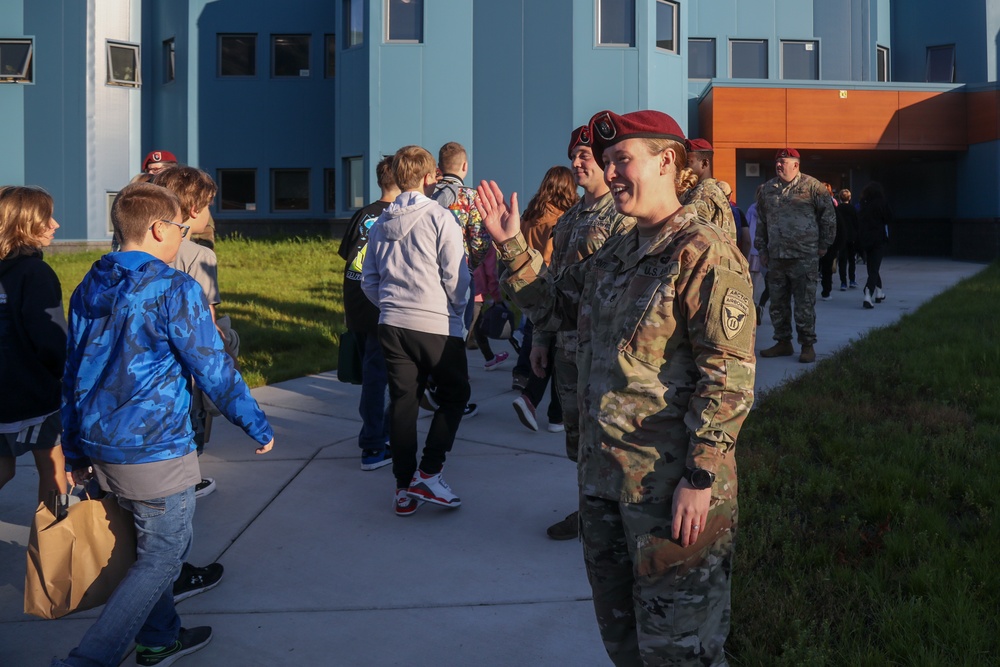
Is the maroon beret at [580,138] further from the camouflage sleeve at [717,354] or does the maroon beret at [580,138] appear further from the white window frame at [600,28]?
the white window frame at [600,28]

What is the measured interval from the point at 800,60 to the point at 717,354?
25871mm

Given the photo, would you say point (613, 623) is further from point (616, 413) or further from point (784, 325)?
point (784, 325)

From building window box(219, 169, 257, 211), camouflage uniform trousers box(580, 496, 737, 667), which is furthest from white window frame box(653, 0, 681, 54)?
camouflage uniform trousers box(580, 496, 737, 667)

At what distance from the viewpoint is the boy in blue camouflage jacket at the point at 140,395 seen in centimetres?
326

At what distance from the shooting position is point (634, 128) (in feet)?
9.24

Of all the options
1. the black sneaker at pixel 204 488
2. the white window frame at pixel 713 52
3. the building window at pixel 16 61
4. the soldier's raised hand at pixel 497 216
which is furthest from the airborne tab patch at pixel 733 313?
the building window at pixel 16 61

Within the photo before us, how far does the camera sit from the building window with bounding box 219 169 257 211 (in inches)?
→ 1074

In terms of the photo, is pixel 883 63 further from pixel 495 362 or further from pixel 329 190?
pixel 495 362

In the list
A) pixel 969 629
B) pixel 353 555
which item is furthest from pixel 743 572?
pixel 353 555

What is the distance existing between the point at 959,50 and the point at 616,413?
27909mm

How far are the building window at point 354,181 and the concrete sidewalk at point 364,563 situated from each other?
16.9 metres

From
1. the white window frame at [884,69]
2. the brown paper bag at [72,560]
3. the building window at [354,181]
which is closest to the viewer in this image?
the brown paper bag at [72,560]

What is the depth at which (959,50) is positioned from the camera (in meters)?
26.5

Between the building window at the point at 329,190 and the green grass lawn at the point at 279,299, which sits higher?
the building window at the point at 329,190
